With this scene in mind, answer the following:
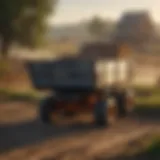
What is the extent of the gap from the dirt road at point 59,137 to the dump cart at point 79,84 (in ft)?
1.67

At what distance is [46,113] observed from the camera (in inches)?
750

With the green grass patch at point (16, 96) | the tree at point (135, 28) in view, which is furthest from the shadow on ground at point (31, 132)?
the tree at point (135, 28)

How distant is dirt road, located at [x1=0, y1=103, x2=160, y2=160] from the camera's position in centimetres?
1354

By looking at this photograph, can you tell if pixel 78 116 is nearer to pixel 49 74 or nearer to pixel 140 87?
pixel 49 74

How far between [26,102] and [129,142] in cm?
1053

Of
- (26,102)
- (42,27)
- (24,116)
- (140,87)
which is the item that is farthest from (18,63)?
(24,116)

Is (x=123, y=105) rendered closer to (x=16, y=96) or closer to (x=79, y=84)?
(x=79, y=84)

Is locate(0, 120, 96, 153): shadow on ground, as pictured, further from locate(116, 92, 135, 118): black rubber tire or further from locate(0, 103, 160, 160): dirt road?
locate(116, 92, 135, 118): black rubber tire

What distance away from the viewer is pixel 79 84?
17828 millimetres

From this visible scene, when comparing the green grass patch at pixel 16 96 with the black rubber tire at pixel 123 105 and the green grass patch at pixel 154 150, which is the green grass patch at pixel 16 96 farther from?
the green grass patch at pixel 154 150

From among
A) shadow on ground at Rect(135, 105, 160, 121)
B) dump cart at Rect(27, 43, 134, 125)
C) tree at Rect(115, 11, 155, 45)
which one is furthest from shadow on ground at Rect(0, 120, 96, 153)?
tree at Rect(115, 11, 155, 45)

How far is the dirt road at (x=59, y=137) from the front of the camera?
533 inches

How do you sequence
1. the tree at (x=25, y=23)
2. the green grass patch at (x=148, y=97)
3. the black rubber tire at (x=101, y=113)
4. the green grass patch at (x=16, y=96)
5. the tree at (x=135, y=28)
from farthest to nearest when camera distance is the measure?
the tree at (x=135, y=28)
the tree at (x=25, y=23)
the green grass patch at (x=16, y=96)
the green grass patch at (x=148, y=97)
the black rubber tire at (x=101, y=113)

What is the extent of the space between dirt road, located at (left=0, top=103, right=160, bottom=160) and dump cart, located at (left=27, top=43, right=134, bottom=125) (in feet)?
1.67
